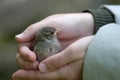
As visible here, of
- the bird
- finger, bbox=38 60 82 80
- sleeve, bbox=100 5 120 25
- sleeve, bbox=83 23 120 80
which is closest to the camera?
sleeve, bbox=83 23 120 80

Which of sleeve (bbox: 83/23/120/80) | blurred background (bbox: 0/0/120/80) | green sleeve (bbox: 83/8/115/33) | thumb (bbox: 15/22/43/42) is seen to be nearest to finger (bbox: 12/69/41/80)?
thumb (bbox: 15/22/43/42)

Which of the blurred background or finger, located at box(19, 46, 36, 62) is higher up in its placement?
finger, located at box(19, 46, 36, 62)

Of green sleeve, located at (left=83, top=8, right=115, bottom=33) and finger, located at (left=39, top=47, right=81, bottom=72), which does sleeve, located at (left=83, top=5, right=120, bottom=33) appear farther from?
finger, located at (left=39, top=47, right=81, bottom=72)

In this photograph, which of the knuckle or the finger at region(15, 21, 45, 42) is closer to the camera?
the knuckle

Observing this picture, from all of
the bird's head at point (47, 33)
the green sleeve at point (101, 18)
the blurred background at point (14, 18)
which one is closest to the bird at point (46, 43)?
the bird's head at point (47, 33)

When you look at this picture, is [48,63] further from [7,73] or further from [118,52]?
[7,73]

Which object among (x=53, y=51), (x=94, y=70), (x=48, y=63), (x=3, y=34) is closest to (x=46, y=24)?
(x=53, y=51)

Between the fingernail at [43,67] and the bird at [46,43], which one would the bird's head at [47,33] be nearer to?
the bird at [46,43]

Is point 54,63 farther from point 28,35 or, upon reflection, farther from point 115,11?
point 115,11
